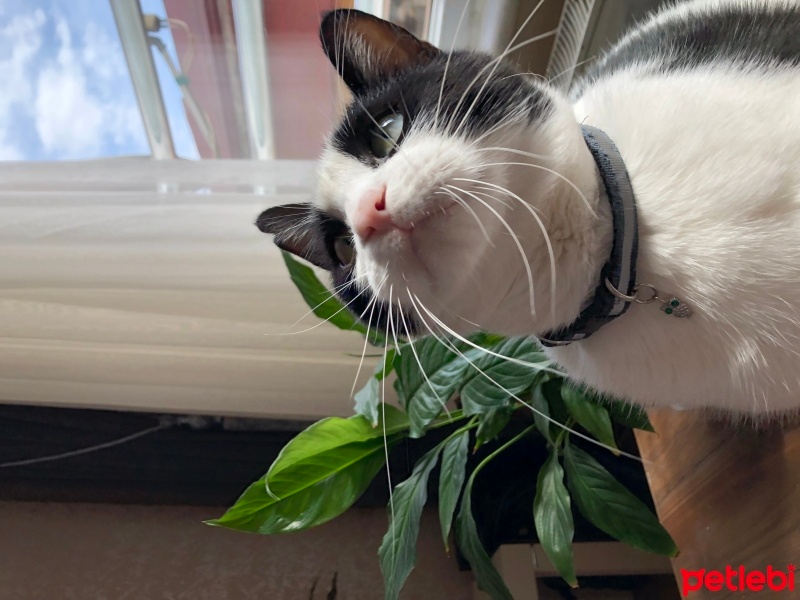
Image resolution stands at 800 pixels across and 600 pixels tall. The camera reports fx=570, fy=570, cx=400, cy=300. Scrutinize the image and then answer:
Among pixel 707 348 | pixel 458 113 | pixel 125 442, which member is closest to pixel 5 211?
pixel 125 442

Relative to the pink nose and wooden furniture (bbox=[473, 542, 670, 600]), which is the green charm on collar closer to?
the pink nose

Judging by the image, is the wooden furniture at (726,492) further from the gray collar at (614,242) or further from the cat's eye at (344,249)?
the cat's eye at (344,249)

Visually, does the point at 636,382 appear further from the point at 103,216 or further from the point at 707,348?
the point at 103,216

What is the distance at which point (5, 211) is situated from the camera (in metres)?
1.04

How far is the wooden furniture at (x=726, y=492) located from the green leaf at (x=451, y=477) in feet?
1.00

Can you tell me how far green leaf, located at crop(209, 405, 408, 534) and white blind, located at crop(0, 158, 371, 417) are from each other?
0.31 m

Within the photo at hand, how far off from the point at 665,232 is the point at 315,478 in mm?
583

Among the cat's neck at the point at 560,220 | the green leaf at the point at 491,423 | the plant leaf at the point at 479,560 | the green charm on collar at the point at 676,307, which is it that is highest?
the cat's neck at the point at 560,220

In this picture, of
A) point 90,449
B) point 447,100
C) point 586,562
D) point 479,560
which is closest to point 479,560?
point 479,560

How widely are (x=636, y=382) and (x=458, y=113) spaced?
0.32 meters

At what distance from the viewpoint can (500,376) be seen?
2.55 ft

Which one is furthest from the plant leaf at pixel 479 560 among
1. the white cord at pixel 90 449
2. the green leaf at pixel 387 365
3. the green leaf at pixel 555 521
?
the white cord at pixel 90 449

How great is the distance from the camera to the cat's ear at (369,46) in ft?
2.06

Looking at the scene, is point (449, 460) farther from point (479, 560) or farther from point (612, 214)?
point (612, 214)
